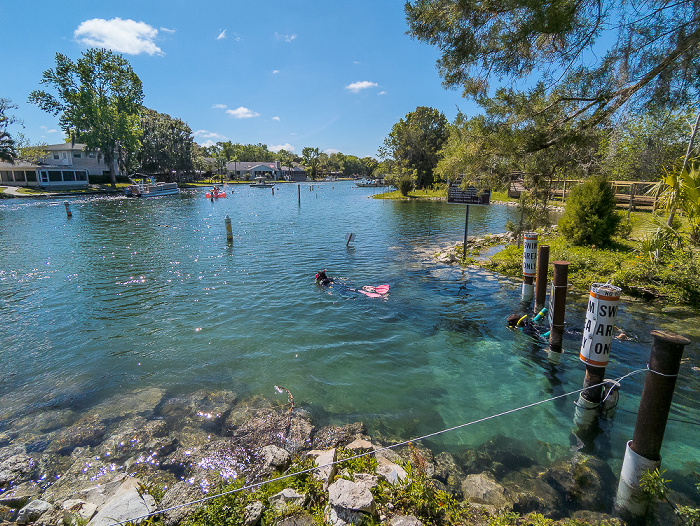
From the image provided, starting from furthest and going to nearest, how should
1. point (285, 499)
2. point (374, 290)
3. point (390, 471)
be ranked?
point (374, 290)
point (390, 471)
point (285, 499)

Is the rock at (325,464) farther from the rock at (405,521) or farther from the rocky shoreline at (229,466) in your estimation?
the rock at (405,521)

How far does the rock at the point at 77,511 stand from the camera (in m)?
3.96

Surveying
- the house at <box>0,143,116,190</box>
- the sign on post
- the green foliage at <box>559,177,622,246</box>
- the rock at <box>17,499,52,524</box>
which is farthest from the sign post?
the house at <box>0,143,116,190</box>

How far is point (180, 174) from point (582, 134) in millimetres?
98133

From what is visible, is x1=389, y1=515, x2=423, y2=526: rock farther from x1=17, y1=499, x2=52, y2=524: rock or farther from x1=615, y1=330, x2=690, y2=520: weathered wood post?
x1=17, y1=499, x2=52, y2=524: rock

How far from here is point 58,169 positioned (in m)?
60.5

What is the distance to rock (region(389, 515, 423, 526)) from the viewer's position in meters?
3.46

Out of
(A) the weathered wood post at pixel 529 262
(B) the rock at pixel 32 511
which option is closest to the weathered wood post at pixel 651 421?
(A) the weathered wood post at pixel 529 262

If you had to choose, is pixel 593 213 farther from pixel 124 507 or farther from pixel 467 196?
pixel 124 507

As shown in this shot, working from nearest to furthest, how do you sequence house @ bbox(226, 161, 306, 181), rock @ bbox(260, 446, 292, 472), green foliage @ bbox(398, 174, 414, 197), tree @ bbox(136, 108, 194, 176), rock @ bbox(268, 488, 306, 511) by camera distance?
rock @ bbox(268, 488, 306, 511)
rock @ bbox(260, 446, 292, 472)
green foliage @ bbox(398, 174, 414, 197)
tree @ bbox(136, 108, 194, 176)
house @ bbox(226, 161, 306, 181)

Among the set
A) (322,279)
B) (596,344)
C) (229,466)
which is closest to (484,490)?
(596,344)

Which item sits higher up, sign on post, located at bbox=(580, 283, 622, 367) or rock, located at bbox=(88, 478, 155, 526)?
sign on post, located at bbox=(580, 283, 622, 367)

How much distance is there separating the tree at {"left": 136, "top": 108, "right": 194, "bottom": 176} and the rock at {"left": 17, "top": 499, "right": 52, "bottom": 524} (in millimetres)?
88650

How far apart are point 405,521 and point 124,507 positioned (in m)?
3.37
